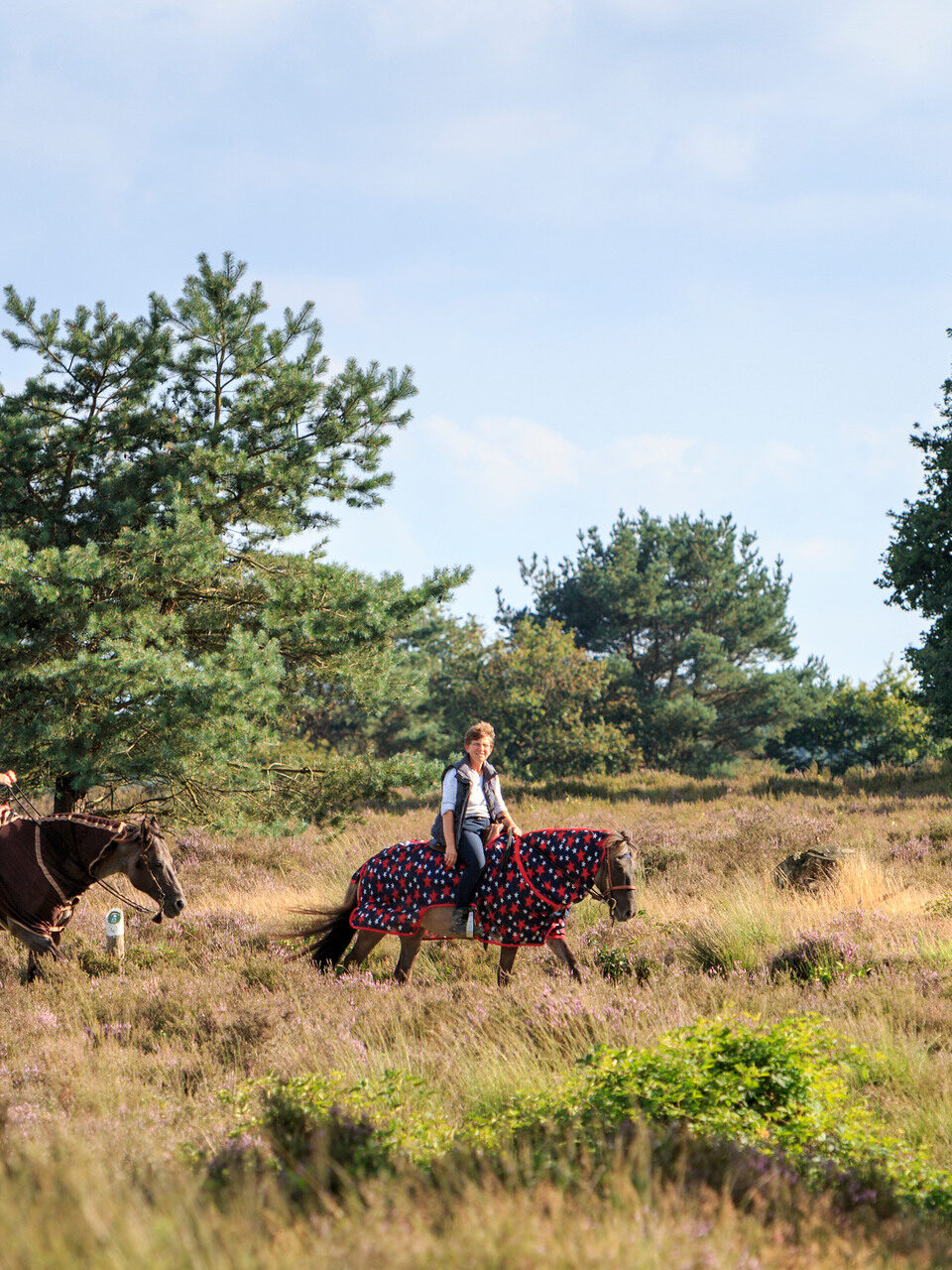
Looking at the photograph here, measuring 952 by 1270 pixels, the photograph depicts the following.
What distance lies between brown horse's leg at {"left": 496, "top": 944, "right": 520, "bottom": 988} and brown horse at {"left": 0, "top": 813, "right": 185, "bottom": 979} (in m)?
2.68

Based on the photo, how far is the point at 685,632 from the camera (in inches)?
1789

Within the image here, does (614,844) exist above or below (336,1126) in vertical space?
above

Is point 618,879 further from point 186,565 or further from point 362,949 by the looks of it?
point 186,565

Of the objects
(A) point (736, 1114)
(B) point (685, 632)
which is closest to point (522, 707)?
(B) point (685, 632)

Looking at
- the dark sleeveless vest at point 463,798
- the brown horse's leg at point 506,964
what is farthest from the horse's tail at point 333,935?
the brown horse's leg at point 506,964

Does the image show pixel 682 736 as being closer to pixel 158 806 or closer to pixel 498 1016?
pixel 158 806

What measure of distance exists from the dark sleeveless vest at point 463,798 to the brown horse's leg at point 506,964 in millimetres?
923

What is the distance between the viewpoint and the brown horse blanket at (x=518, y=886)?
761 cm

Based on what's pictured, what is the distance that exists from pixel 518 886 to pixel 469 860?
1.42 ft

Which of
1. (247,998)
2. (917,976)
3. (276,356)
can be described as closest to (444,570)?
(276,356)

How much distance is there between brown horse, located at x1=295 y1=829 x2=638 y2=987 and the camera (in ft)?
24.9

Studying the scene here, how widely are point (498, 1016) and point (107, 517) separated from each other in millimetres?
8533

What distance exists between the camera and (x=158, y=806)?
13.1 m

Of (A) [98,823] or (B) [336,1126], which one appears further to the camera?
(A) [98,823]
